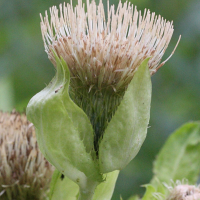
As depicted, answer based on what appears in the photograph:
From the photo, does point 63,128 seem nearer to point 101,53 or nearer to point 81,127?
point 81,127

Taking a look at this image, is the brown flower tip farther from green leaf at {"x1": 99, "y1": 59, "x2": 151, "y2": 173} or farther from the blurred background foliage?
the blurred background foliage

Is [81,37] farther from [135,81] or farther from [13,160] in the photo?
[13,160]

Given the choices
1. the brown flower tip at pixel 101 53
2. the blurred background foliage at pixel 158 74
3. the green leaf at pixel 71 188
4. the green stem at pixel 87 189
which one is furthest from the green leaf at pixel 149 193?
the blurred background foliage at pixel 158 74

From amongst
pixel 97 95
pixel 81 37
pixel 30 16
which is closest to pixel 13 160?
pixel 97 95

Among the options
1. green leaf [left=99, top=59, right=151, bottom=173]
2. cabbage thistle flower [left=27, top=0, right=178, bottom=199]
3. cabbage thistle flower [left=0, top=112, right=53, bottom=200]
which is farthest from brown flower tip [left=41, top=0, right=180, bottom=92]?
cabbage thistle flower [left=0, top=112, right=53, bottom=200]

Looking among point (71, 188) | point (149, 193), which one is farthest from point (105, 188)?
point (149, 193)
